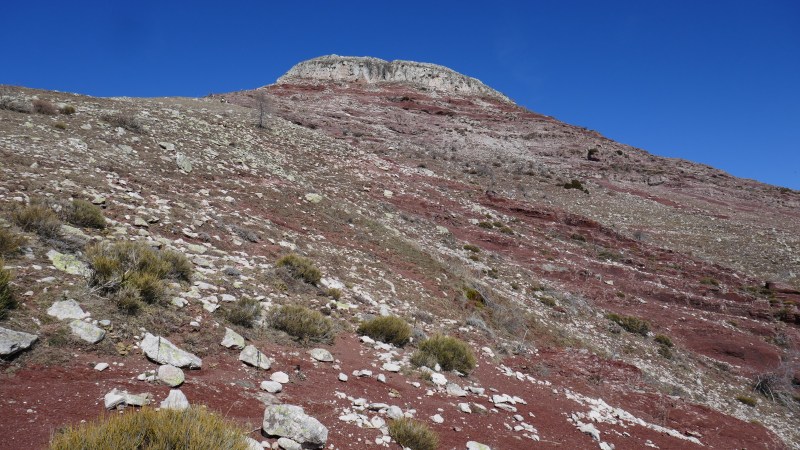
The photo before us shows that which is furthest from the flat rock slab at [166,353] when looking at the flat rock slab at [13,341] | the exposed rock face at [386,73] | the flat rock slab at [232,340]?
the exposed rock face at [386,73]

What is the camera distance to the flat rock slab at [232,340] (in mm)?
7004

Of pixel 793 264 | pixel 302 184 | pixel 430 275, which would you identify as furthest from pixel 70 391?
pixel 793 264

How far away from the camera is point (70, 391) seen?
4809 mm

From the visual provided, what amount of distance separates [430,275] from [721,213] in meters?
36.4

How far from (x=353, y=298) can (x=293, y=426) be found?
19.7 ft

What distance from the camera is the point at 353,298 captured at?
11211 millimetres

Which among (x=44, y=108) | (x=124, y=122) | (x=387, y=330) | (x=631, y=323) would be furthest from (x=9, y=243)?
(x=631, y=323)

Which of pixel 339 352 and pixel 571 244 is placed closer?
pixel 339 352

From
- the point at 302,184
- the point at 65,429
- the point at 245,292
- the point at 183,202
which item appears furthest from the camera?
the point at 302,184

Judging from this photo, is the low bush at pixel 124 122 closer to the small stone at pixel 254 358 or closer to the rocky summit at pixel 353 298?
the rocky summit at pixel 353 298

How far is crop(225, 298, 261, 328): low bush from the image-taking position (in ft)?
25.6

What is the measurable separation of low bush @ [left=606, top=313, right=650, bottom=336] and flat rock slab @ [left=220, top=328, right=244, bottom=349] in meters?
17.5

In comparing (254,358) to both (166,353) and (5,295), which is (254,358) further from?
(5,295)

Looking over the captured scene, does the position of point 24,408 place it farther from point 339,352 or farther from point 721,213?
point 721,213
